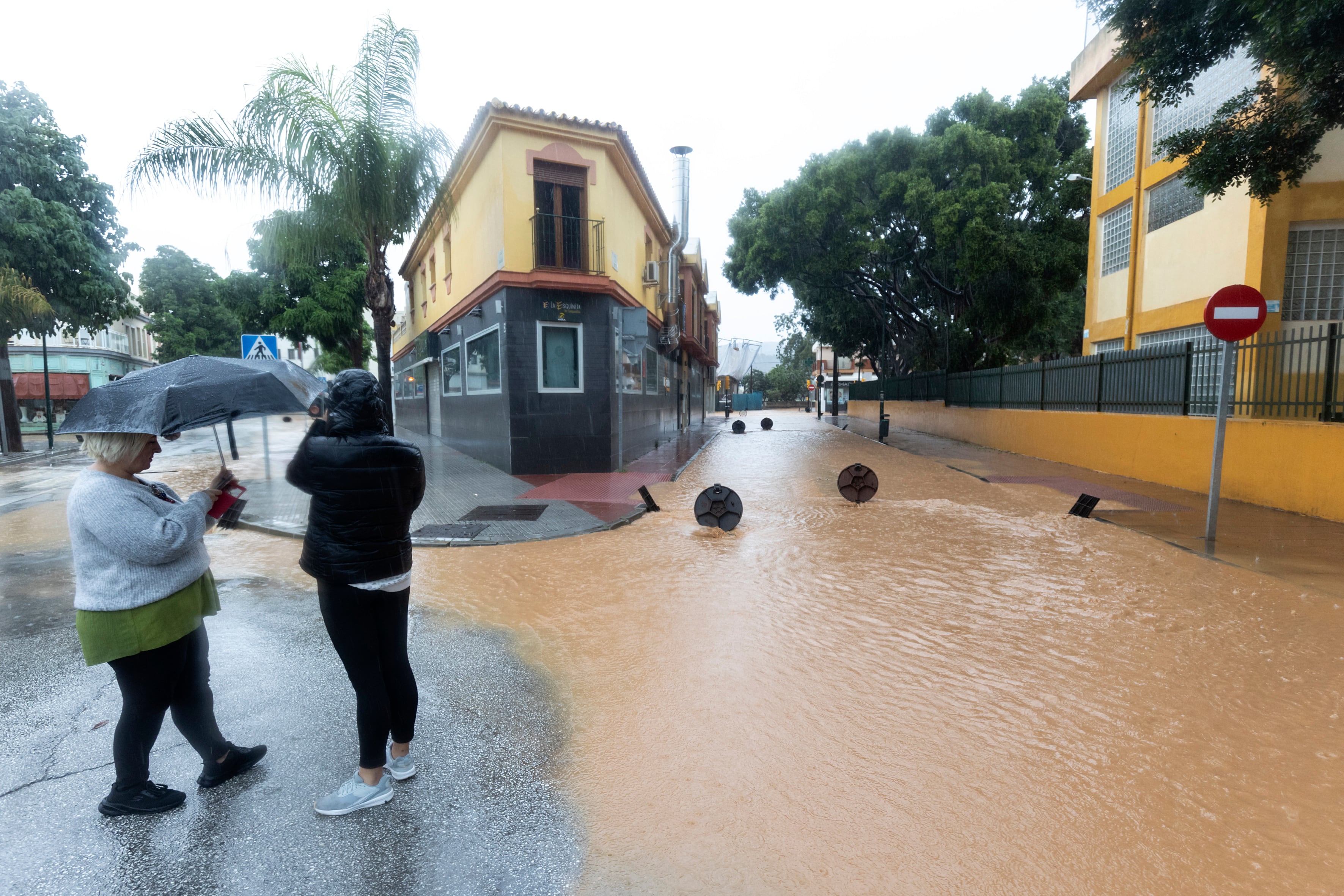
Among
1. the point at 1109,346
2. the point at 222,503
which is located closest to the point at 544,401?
the point at 222,503

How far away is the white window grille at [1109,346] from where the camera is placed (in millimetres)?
16844

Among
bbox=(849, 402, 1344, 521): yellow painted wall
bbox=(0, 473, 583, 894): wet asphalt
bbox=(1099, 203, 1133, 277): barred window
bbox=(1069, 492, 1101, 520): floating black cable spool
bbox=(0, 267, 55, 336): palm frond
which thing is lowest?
bbox=(0, 473, 583, 894): wet asphalt

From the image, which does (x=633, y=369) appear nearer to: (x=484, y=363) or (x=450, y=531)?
(x=484, y=363)

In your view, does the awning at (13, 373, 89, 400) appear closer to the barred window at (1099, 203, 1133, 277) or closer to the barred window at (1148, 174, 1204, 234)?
the barred window at (1099, 203, 1133, 277)

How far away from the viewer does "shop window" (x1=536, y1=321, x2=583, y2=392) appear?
13.2 meters

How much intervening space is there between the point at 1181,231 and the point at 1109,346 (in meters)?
3.68

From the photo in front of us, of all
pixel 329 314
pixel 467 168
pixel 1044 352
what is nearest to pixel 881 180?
pixel 467 168

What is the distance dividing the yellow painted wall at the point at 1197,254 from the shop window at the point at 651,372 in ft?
37.7

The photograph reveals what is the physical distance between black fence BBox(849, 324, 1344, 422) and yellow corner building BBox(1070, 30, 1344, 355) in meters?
0.62

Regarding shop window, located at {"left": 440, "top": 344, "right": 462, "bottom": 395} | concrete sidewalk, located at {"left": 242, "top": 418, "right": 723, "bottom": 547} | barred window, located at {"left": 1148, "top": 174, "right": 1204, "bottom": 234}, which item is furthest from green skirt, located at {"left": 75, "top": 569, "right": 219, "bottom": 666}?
barred window, located at {"left": 1148, "top": 174, "right": 1204, "bottom": 234}

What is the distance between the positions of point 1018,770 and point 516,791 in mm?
2183

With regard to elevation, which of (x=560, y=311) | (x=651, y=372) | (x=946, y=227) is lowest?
(x=651, y=372)

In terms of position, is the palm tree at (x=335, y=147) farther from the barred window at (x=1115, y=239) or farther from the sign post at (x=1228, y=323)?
the barred window at (x=1115, y=239)

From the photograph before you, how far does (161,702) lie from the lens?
2791 millimetres
